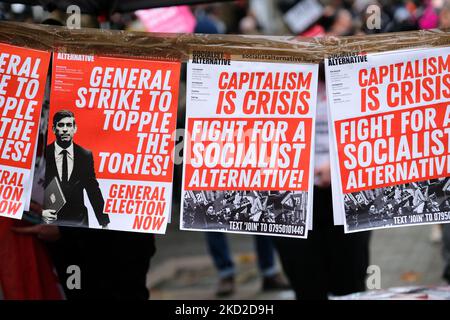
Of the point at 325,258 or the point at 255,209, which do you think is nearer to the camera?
the point at 255,209

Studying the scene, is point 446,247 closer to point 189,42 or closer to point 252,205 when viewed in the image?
point 252,205

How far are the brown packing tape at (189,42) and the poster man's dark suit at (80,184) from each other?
1.65 ft

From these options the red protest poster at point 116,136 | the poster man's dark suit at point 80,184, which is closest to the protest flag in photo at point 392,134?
the red protest poster at point 116,136

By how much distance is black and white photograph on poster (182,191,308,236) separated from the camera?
14.7ft

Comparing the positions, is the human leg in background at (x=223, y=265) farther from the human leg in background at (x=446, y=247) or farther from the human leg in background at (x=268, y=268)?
the human leg in background at (x=446, y=247)

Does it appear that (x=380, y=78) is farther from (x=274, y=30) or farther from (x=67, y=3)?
(x=274, y=30)

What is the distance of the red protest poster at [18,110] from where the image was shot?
450 cm

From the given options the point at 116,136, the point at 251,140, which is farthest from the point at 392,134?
the point at 116,136

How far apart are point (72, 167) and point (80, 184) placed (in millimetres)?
92

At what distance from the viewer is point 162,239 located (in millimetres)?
11078

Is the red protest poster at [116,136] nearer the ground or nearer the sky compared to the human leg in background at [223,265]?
nearer the sky

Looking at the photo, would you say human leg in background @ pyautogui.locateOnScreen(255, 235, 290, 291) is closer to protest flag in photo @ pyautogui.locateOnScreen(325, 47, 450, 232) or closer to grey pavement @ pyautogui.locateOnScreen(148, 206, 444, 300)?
grey pavement @ pyautogui.locateOnScreen(148, 206, 444, 300)

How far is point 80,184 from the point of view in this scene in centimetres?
453
